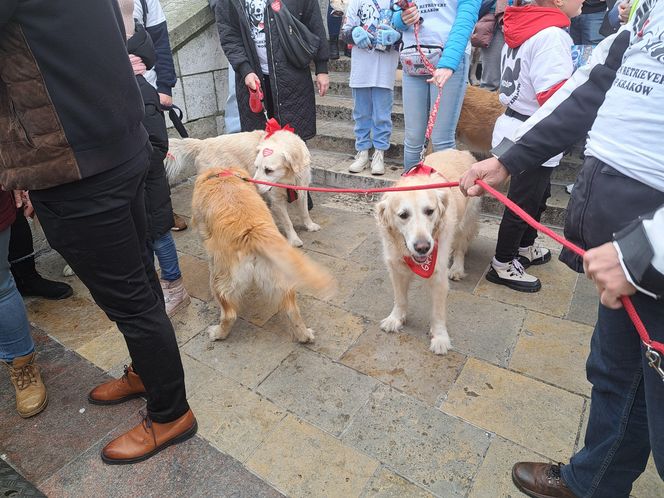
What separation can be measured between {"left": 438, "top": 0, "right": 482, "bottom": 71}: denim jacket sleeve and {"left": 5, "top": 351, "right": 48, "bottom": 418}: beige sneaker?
370 centimetres

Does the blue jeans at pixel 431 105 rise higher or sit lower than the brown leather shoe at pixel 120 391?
higher

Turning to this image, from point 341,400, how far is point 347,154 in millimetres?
4339

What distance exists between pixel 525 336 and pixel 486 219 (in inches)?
78.9

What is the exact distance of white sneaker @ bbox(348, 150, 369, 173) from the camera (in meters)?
→ 5.36

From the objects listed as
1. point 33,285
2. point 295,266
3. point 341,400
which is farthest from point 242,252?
point 33,285

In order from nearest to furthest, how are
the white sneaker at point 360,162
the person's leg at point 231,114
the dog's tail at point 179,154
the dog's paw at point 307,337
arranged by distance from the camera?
the dog's paw at point 307,337, the dog's tail at point 179,154, the white sneaker at point 360,162, the person's leg at point 231,114

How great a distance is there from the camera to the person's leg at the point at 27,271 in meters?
3.32

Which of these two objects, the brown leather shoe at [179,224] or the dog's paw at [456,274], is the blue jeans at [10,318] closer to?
the brown leather shoe at [179,224]

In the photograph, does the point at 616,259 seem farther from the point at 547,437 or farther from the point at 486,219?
the point at 486,219

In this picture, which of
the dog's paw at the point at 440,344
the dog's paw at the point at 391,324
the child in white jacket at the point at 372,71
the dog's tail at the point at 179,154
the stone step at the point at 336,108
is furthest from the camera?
the stone step at the point at 336,108

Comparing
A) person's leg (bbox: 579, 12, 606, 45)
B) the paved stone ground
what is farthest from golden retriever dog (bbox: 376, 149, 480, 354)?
person's leg (bbox: 579, 12, 606, 45)

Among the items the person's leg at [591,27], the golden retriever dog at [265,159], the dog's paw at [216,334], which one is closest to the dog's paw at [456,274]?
the golden retriever dog at [265,159]

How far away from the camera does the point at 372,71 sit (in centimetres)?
485

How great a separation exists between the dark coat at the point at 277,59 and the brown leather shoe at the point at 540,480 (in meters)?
3.81
